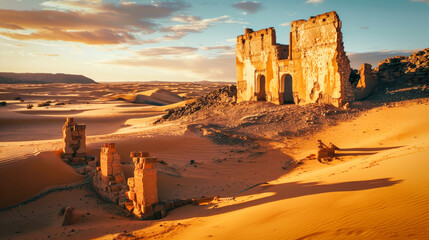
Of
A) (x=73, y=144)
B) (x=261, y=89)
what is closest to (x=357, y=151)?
(x=261, y=89)

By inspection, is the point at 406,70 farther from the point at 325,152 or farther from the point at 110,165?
the point at 110,165

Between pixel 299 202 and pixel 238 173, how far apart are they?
5.76m

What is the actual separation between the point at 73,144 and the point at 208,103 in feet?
49.0

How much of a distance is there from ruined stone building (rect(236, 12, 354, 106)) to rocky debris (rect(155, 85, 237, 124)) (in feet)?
5.32

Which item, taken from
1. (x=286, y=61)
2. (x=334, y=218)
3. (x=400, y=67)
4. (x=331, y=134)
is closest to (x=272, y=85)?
(x=286, y=61)

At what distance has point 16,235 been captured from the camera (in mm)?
7051

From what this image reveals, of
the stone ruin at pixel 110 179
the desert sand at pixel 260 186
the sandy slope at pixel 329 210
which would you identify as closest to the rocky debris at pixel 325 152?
the desert sand at pixel 260 186

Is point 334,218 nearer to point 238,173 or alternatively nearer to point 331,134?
point 238,173

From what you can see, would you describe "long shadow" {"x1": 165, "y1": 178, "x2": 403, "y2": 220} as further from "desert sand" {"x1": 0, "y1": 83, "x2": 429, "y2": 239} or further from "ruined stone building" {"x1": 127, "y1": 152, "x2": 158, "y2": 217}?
"ruined stone building" {"x1": 127, "y1": 152, "x2": 158, "y2": 217}

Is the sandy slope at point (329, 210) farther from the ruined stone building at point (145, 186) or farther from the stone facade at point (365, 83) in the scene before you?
the stone facade at point (365, 83)

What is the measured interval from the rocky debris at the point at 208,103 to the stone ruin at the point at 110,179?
14.4 m

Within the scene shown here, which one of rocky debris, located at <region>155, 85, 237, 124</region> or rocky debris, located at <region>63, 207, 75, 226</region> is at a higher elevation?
rocky debris, located at <region>155, 85, 237, 124</region>

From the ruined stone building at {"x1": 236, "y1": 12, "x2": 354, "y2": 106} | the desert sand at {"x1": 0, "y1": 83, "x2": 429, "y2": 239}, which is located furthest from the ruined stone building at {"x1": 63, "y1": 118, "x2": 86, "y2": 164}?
the ruined stone building at {"x1": 236, "y1": 12, "x2": 354, "y2": 106}

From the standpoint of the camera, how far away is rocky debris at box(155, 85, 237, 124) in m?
24.7
